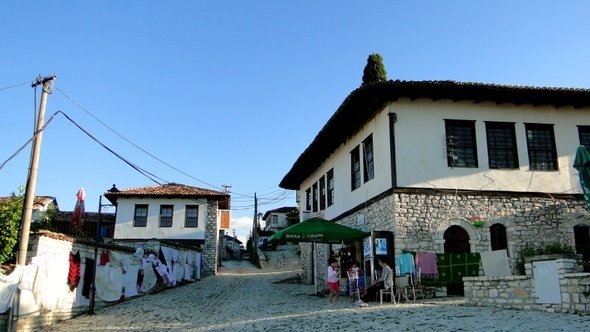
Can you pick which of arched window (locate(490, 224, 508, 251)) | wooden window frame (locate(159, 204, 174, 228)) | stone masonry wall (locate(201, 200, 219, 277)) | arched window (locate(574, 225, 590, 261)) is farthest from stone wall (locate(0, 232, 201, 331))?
wooden window frame (locate(159, 204, 174, 228))

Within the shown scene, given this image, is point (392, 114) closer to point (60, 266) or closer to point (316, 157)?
point (316, 157)

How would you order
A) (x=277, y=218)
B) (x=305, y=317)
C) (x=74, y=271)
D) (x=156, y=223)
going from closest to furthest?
(x=305, y=317), (x=74, y=271), (x=156, y=223), (x=277, y=218)

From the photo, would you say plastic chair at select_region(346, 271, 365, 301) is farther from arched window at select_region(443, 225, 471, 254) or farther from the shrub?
the shrub

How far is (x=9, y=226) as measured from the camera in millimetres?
10258

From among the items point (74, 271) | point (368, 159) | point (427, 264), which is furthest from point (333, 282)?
point (74, 271)

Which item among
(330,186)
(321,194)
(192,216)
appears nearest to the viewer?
(330,186)

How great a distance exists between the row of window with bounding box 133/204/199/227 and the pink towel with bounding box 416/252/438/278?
20.5 meters

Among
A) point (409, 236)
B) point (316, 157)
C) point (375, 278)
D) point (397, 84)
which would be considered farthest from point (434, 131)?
point (316, 157)

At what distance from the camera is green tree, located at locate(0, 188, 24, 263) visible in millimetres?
10053

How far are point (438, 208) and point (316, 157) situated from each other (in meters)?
8.97

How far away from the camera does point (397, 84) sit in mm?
13711

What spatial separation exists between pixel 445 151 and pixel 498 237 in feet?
9.56

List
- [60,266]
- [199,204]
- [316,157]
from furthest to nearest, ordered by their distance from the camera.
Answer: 1. [199,204]
2. [316,157]
3. [60,266]

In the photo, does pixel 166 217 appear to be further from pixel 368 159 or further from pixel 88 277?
pixel 368 159
